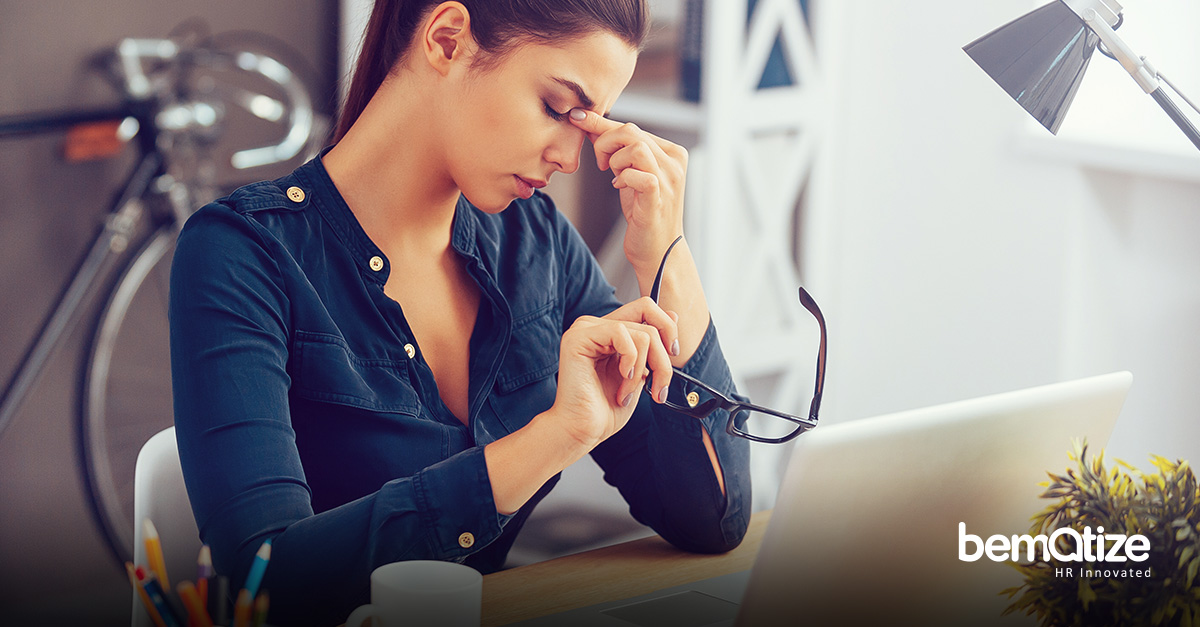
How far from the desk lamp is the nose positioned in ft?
1.16

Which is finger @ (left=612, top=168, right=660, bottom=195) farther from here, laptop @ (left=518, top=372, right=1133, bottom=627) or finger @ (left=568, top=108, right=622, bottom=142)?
laptop @ (left=518, top=372, right=1133, bottom=627)

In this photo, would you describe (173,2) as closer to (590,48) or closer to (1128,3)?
(590,48)

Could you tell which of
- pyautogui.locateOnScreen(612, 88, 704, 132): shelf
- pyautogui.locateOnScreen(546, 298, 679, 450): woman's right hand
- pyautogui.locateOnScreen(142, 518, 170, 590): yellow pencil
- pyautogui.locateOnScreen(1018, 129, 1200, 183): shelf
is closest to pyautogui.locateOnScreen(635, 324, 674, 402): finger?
pyautogui.locateOnScreen(546, 298, 679, 450): woman's right hand

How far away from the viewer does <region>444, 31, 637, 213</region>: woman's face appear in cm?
101

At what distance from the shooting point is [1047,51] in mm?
873

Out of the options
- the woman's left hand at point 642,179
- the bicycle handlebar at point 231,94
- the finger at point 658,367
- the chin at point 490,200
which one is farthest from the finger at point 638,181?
the bicycle handlebar at point 231,94

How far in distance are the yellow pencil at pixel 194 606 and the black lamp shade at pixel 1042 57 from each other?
0.67m

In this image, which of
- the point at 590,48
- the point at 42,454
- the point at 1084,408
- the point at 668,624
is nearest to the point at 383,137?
the point at 590,48

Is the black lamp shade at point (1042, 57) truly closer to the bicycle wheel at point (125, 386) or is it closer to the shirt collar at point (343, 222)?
the shirt collar at point (343, 222)

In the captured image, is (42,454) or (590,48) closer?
(590,48)

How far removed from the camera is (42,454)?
6.83 feet

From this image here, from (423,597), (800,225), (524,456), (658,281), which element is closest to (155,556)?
(423,597)

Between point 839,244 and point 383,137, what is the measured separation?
1.55 meters

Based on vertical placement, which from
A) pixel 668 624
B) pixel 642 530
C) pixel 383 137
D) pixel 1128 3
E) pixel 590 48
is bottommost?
pixel 642 530
